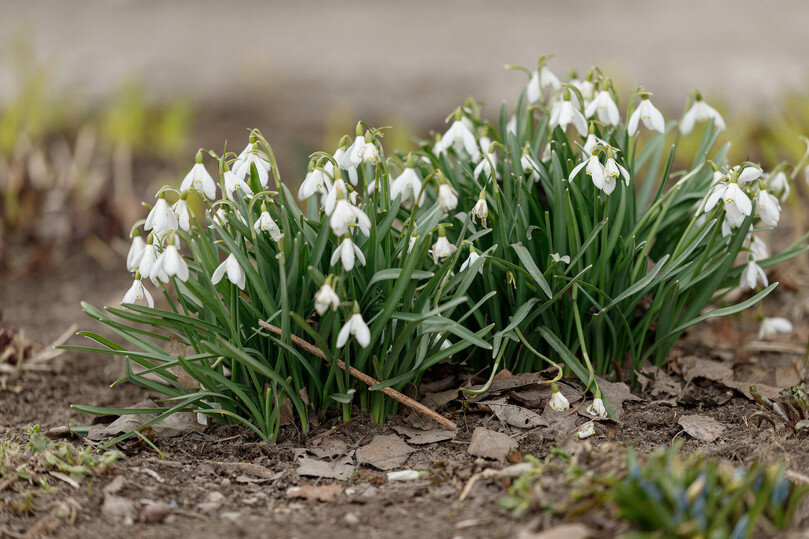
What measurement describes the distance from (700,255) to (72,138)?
4456 mm

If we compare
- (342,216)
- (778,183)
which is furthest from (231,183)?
(778,183)

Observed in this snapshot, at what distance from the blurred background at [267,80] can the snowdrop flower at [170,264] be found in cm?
222

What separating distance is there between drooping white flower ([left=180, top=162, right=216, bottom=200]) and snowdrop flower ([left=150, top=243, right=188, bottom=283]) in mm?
224

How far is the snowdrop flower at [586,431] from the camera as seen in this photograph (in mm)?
2385

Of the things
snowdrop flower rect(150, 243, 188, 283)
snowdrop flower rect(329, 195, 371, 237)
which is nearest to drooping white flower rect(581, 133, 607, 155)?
snowdrop flower rect(329, 195, 371, 237)

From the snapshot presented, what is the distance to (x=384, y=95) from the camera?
6.72 metres

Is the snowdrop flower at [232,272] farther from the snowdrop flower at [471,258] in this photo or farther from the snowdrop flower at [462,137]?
the snowdrop flower at [462,137]

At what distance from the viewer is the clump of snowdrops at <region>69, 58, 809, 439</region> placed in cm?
227

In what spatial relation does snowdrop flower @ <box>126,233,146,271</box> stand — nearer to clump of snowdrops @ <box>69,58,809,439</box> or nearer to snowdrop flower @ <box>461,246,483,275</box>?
clump of snowdrops @ <box>69,58,809,439</box>

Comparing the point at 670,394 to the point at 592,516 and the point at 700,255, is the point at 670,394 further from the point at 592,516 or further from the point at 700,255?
the point at 592,516

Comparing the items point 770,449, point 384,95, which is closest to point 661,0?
point 384,95

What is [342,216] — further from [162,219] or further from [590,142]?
[590,142]

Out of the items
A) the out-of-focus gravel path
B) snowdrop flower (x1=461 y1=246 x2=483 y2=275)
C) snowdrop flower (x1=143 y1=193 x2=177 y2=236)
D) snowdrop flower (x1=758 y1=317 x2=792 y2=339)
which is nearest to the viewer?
snowdrop flower (x1=143 y1=193 x2=177 y2=236)

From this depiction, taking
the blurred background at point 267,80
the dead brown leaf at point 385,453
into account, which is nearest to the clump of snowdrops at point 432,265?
the dead brown leaf at point 385,453
